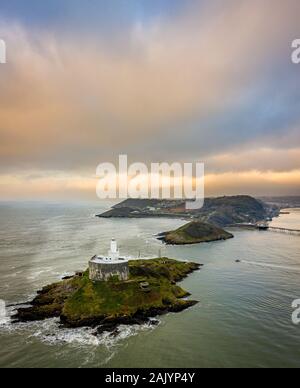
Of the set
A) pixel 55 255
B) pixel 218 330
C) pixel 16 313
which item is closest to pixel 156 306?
pixel 218 330

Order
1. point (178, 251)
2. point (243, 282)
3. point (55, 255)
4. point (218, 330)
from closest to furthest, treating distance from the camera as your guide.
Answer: point (218, 330) → point (243, 282) → point (55, 255) → point (178, 251)

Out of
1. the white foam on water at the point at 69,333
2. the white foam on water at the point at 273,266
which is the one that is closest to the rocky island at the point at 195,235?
the white foam on water at the point at 273,266

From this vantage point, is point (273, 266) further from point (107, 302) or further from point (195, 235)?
point (107, 302)

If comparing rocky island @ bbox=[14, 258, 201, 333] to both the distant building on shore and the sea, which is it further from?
the sea

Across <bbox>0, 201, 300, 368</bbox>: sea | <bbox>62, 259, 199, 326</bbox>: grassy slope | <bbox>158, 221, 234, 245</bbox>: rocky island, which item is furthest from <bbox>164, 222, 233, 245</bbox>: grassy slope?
<bbox>62, 259, 199, 326</bbox>: grassy slope

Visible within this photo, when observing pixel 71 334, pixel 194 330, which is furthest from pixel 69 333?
pixel 194 330
